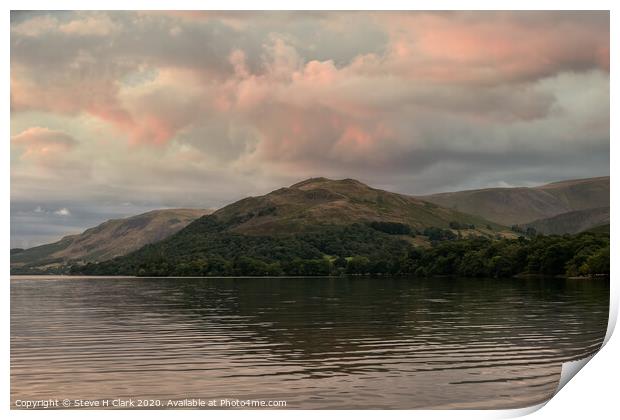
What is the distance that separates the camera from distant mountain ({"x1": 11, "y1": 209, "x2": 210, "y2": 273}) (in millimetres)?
78619

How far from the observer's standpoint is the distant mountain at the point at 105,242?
258 ft

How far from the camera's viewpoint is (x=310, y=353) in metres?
21.1

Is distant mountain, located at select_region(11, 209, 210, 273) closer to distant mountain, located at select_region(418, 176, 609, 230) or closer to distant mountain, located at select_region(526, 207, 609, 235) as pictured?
distant mountain, located at select_region(418, 176, 609, 230)

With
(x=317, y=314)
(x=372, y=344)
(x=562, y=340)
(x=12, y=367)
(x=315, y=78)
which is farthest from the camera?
(x=315, y=78)

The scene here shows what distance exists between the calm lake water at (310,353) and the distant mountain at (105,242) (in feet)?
136

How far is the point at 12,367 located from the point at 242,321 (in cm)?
1327

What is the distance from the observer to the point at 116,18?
36188mm

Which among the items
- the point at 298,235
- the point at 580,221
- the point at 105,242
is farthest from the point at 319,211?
the point at 580,221

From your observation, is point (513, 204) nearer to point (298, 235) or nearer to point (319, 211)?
point (319, 211)

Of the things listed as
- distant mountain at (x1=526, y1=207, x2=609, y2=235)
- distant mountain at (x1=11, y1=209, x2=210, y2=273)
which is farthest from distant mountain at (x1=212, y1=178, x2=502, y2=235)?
distant mountain at (x1=526, y1=207, x2=609, y2=235)

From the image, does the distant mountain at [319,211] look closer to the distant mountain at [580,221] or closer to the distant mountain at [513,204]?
the distant mountain at [513,204]

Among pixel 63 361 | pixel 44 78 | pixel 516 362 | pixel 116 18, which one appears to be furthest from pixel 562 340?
pixel 116 18

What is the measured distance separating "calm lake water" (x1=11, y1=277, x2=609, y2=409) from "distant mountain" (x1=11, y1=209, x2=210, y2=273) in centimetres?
4151

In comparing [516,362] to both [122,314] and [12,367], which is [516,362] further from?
[122,314]
